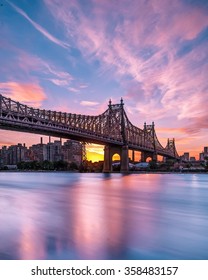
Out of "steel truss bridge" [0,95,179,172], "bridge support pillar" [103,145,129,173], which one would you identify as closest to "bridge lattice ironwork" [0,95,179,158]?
"steel truss bridge" [0,95,179,172]

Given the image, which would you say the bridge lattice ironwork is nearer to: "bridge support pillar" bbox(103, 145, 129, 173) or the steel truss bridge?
the steel truss bridge

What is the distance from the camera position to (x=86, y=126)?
137ft

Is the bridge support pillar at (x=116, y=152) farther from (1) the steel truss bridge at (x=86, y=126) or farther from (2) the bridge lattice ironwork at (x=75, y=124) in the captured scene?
(2) the bridge lattice ironwork at (x=75, y=124)

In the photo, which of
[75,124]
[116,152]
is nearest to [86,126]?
[75,124]

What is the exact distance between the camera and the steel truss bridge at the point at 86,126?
Answer: 92.8 feet

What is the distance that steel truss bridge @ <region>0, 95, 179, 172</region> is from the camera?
2828 centimetres

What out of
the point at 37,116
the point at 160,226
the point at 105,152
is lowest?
the point at 160,226

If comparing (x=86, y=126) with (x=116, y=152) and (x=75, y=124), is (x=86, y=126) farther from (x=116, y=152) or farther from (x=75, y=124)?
(x=116, y=152)

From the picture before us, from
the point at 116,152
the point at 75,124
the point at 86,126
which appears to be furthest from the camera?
the point at 116,152
